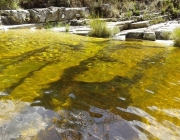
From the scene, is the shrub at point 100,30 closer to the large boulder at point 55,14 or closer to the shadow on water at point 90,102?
the large boulder at point 55,14

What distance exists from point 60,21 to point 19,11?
7.84 feet

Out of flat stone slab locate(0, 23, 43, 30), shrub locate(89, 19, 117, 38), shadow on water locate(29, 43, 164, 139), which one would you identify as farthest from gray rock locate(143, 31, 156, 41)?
flat stone slab locate(0, 23, 43, 30)

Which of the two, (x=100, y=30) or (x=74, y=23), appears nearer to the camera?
(x=100, y=30)

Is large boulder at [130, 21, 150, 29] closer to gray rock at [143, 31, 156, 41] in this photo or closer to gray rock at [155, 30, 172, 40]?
gray rock at [155, 30, 172, 40]

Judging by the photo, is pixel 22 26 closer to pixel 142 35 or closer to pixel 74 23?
pixel 74 23

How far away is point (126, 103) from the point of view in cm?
207

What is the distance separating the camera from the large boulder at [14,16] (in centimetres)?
938

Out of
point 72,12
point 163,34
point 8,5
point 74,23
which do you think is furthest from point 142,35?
point 8,5

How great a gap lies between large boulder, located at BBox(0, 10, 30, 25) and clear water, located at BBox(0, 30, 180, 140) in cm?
658

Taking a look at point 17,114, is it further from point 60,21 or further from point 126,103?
point 60,21

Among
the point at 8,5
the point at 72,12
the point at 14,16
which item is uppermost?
the point at 8,5

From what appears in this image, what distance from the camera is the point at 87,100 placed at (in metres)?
2.11

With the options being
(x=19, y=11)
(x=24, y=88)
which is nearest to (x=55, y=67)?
(x=24, y=88)

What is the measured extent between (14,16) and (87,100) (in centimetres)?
874
